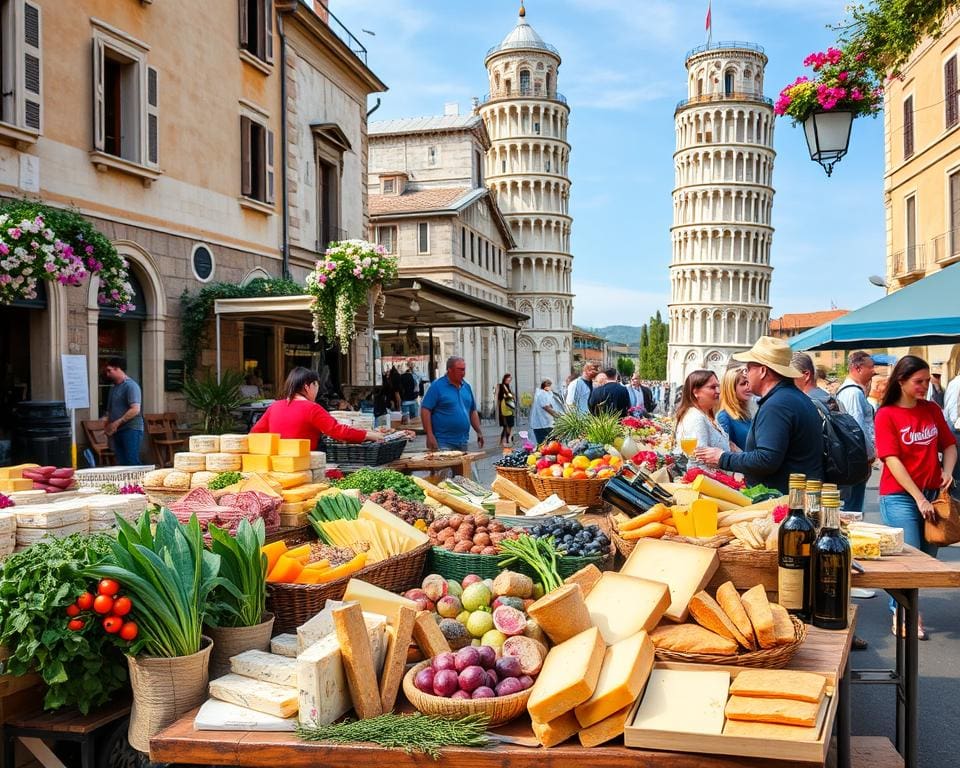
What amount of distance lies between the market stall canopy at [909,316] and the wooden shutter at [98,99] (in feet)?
33.3

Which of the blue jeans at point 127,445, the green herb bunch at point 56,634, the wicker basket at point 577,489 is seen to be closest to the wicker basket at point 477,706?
the green herb bunch at point 56,634

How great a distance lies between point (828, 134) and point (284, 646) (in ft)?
19.0

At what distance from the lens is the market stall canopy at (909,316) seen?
6.66m

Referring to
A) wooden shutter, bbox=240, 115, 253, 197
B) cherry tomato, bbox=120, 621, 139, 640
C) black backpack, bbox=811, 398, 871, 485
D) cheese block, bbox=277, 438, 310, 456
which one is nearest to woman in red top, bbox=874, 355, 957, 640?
black backpack, bbox=811, 398, 871, 485

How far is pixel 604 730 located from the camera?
7.68ft

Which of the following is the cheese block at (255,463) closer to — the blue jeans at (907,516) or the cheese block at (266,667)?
the cheese block at (266,667)

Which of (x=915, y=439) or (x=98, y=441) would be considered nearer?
(x=915, y=439)

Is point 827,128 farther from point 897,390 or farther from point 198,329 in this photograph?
point 198,329

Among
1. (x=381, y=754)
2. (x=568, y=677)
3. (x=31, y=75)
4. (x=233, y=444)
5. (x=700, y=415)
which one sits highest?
(x=31, y=75)

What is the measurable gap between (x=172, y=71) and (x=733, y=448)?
37.7ft

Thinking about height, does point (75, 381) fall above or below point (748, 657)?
above

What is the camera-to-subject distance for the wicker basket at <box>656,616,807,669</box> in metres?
2.62

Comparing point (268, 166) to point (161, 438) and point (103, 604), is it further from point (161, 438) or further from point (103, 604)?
point (103, 604)

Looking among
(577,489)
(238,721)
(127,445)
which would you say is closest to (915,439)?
(577,489)
